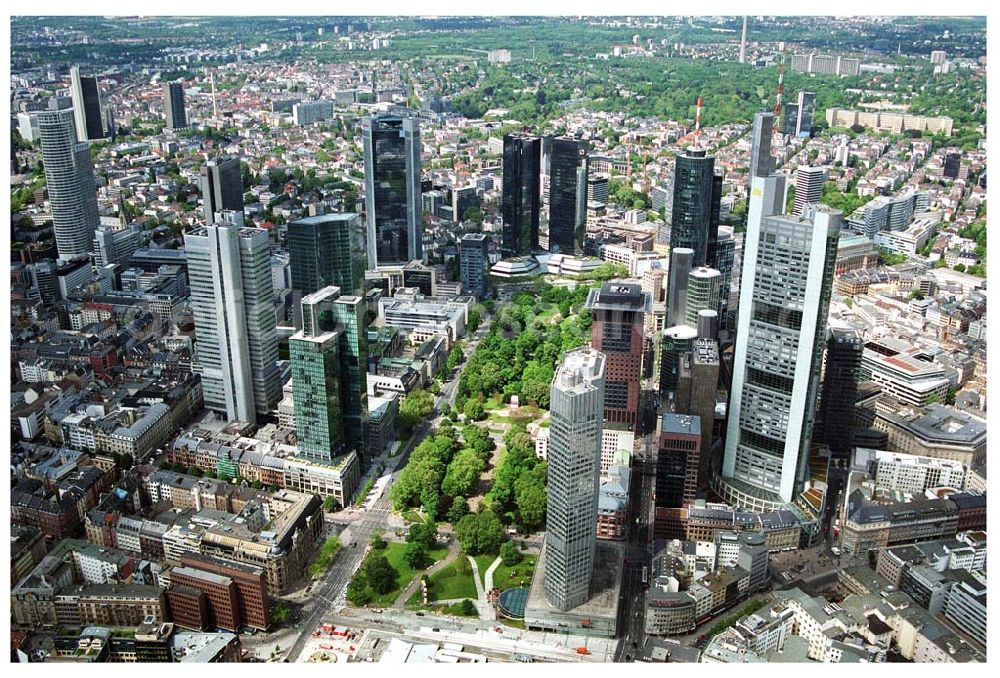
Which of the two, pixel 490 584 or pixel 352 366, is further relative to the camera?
pixel 352 366

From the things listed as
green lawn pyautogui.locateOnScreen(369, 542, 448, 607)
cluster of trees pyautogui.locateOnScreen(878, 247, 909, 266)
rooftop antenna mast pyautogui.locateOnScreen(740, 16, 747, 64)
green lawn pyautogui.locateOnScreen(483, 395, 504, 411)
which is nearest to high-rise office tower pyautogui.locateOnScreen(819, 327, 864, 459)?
green lawn pyautogui.locateOnScreen(483, 395, 504, 411)

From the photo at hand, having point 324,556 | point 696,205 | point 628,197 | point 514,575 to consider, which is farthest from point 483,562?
point 628,197

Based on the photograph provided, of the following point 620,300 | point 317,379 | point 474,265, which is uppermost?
point 620,300

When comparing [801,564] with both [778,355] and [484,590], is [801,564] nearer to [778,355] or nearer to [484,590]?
[778,355]

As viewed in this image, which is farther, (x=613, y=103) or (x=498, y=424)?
(x=613, y=103)

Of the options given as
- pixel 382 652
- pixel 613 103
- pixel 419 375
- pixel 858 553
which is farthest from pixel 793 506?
pixel 613 103

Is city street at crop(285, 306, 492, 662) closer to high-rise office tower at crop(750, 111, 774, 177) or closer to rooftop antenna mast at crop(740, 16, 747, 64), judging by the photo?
high-rise office tower at crop(750, 111, 774, 177)

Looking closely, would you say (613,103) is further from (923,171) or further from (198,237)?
(198,237)
